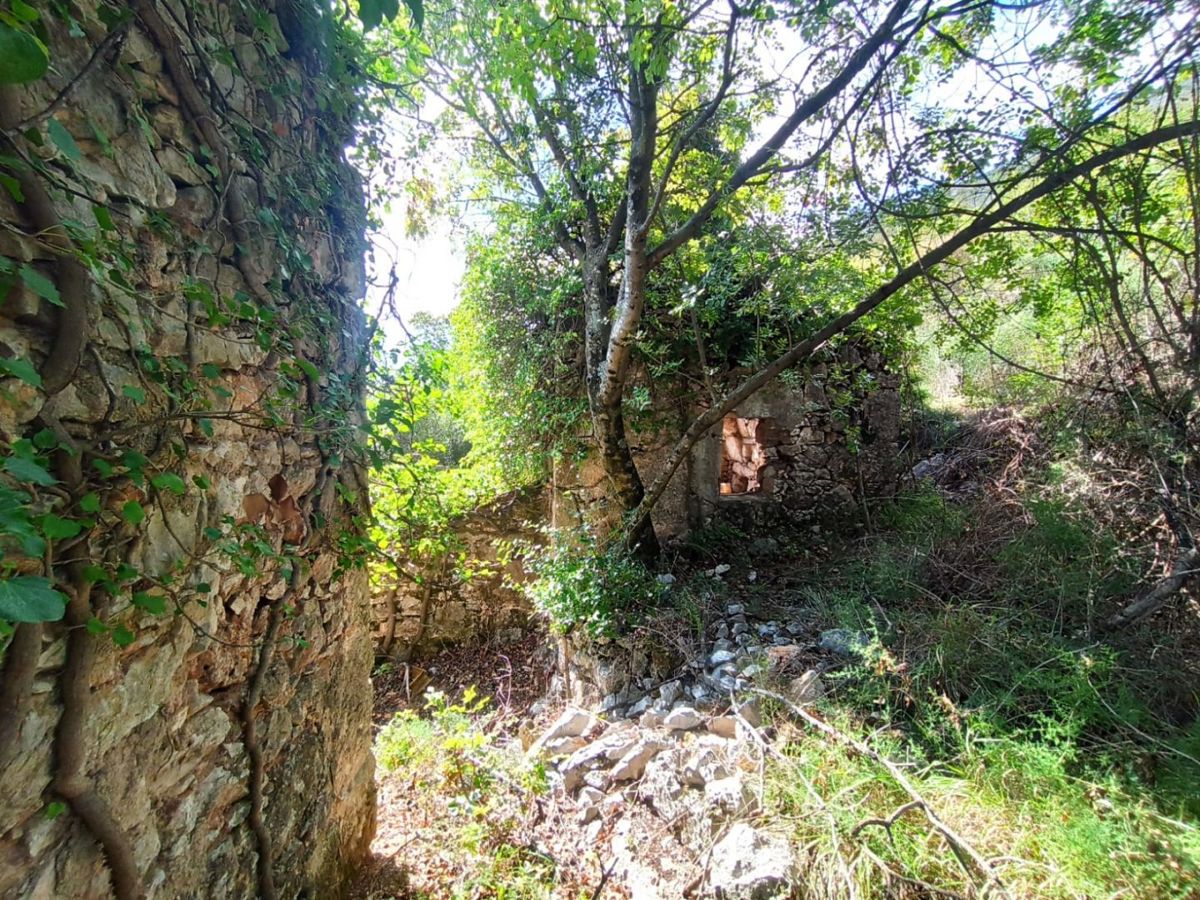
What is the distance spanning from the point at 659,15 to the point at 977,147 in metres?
1.85

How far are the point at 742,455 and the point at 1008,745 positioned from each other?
13.7 feet

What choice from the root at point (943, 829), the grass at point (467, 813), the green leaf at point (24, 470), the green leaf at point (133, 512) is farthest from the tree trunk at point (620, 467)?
the green leaf at point (24, 470)

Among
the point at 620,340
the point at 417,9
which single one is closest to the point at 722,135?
the point at 620,340

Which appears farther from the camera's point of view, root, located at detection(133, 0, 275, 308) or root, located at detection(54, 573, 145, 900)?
A: root, located at detection(133, 0, 275, 308)

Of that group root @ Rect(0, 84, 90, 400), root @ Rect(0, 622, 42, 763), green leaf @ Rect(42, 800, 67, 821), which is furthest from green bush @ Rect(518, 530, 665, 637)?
root @ Rect(0, 84, 90, 400)

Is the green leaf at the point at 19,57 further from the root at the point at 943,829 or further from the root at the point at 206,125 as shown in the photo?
the root at the point at 943,829

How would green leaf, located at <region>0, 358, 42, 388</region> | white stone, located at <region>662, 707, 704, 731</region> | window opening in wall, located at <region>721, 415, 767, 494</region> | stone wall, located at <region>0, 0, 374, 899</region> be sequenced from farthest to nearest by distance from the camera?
window opening in wall, located at <region>721, 415, 767, 494</region>, white stone, located at <region>662, 707, 704, 731</region>, stone wall, located at <region>0, 0, 374, 899</region>, green leaf, located at <region>0, 358, 42, 388</region>

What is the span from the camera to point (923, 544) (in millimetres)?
3801

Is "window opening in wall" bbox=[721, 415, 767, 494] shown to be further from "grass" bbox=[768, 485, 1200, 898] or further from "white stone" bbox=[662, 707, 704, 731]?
"white stone" bbox=[662, 707, 704, 731]

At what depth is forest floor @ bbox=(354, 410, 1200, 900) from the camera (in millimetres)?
1596

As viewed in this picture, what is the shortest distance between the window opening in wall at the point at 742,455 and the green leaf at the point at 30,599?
542 cm

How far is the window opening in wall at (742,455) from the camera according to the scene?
566cm

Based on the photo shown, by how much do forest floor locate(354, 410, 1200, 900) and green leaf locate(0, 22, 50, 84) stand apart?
2.34m

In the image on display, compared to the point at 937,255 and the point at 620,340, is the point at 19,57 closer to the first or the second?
the point at 620,340
